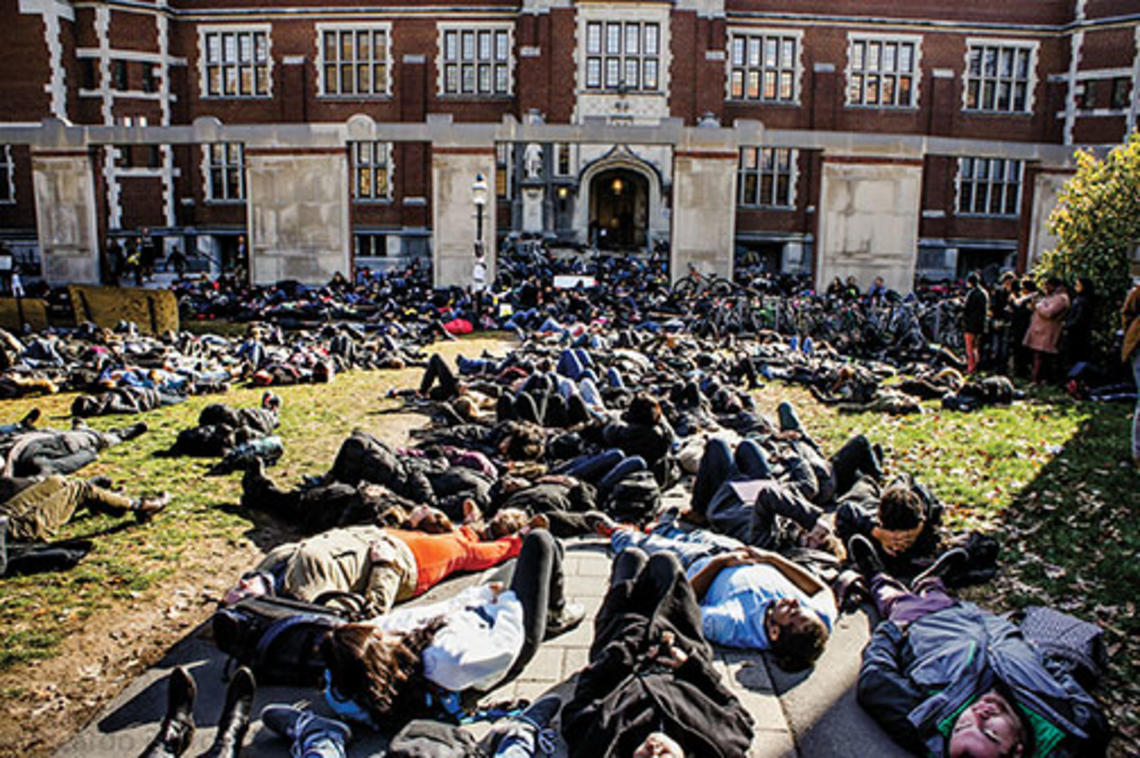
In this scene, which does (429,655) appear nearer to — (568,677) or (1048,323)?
(568,677)

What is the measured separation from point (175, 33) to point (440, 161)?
69.5 ft

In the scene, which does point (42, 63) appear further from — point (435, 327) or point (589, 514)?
point (589, 514)

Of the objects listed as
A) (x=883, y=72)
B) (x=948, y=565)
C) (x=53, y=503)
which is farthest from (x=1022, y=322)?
(x=883, y=72)

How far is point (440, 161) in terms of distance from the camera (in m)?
22.4

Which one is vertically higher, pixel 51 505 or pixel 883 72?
pixel 883 72

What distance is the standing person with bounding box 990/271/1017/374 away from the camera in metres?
15.2

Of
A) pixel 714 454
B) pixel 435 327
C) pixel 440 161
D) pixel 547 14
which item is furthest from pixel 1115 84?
pixel 714 454

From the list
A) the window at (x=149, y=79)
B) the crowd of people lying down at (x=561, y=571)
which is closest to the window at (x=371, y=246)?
the window at (x=149, y=79)

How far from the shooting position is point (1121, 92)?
109 ft

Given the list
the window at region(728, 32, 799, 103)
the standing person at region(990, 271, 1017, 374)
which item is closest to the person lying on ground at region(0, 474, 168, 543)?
the standing person at region(990, 271, 1017, 374)

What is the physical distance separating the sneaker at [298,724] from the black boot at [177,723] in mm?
380

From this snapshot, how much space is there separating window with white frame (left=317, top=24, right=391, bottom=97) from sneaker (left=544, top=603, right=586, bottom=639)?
34.3m

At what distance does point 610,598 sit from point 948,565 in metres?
2.98

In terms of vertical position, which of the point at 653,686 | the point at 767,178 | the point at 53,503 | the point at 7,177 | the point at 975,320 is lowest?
the point at 53,503
